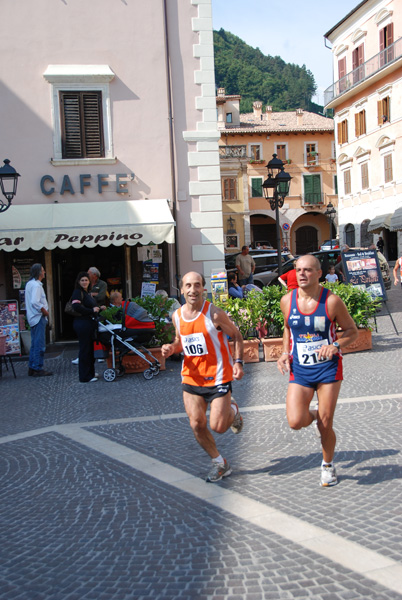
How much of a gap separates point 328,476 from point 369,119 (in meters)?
38.9

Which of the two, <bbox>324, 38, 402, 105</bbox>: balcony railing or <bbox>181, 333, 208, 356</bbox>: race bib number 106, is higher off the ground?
<bbox>324, 38, 402, 105</bbox>: balcony railing

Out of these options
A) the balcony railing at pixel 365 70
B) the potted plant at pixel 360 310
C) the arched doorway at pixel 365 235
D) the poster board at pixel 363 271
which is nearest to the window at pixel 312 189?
the balcony railing at pixel 365 70

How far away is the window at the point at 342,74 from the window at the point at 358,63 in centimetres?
138

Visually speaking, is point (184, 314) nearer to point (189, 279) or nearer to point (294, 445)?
point (189, 279)

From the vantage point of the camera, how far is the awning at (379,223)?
37188 mm

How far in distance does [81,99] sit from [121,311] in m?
6.33

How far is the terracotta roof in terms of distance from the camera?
57.9 m

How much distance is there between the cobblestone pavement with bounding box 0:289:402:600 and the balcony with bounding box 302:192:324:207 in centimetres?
5159

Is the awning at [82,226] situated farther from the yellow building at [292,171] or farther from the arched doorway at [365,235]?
the yellow building at [292,171]

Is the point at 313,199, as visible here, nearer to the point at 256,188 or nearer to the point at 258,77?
the point at 256,188

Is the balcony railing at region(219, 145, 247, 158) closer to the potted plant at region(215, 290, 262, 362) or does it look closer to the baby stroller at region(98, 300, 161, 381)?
the potted plant at region(215, 290, 262, 362)

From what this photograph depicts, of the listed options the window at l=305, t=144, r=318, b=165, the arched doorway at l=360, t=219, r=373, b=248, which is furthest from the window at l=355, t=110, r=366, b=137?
the window at l=305, t=144, r=318, b=165

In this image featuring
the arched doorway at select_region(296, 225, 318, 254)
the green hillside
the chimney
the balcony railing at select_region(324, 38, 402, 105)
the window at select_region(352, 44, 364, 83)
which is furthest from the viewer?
the green hillside

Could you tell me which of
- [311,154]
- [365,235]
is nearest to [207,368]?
[365,235]
